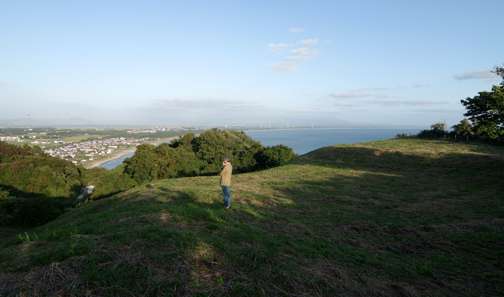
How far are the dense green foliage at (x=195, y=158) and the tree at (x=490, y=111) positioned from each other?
24.3 metres

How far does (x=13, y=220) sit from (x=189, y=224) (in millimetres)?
13883

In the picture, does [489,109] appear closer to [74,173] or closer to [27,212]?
[27,212]

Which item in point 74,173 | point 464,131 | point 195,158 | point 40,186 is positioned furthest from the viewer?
point 195,158

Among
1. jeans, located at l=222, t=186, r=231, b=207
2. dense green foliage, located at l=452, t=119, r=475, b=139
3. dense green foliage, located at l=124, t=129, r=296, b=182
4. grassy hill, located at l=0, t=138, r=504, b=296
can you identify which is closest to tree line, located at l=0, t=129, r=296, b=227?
dense green foliage, located at l=124, t=129, r=296, b=182

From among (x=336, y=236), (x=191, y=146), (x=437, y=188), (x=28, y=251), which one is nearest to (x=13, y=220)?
(x=28, y=251)

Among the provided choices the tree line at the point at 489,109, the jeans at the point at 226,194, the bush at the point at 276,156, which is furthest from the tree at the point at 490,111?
the bush at the point at 276,156

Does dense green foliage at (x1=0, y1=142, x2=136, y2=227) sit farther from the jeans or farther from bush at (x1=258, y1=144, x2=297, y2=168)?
bush at (x1=258, y1=144, x2=297, y2=168)

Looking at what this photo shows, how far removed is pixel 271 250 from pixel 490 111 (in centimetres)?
1791

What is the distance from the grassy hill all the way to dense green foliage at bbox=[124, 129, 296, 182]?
15.5 meters

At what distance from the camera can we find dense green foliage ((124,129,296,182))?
27.3 metres

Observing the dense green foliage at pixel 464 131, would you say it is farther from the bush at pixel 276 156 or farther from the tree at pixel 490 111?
the bush at pixel 276 156

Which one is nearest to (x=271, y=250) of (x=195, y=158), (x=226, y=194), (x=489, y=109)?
(x=226, y=194)

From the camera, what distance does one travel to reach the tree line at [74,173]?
13914mm

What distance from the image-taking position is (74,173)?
32.7m
